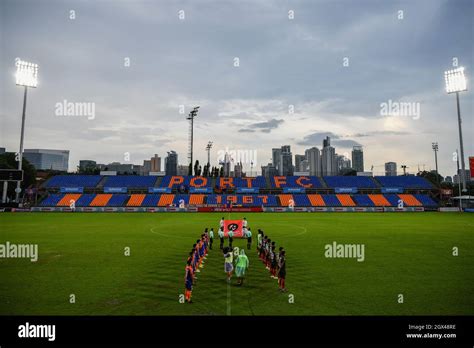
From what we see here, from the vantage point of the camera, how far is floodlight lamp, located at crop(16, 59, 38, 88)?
42438 mm

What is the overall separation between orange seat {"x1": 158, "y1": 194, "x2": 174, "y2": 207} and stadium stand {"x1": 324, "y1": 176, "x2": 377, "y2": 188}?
1587 inches

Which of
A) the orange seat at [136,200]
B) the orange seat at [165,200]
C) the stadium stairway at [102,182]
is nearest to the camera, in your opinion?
the orange seat at [136,200]

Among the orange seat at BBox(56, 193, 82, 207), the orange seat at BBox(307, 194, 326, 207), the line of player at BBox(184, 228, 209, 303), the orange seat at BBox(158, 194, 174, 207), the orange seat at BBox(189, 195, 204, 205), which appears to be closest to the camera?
the line of player at BBox(184, 228, 209, 303)

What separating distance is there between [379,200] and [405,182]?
13.3m

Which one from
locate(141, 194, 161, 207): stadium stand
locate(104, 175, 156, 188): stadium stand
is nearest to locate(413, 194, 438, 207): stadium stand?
locate(141, 194, 161, 207): stadium stand

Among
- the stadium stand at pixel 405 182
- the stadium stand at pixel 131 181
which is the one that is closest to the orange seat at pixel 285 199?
the stadium stand at pixel 405 182

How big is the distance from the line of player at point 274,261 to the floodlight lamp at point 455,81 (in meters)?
43.3

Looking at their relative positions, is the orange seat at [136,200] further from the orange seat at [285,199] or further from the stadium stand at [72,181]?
the orange seat at [285,199]

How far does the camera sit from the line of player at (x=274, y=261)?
1141 centimetres

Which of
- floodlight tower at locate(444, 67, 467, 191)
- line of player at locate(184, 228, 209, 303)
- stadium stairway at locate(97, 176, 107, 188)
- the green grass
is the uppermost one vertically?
floodlight tower at locate(444, 67, 467, 191)

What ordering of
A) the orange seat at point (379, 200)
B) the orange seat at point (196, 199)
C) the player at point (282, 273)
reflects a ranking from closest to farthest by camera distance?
the player at point (282, 273) → the orange seat at point (379, 200) → the orange seat at point (196, 199)

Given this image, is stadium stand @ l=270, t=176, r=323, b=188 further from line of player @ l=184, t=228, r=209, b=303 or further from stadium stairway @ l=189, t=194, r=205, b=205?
line of player @ l=184, t=228, r=209, b=303

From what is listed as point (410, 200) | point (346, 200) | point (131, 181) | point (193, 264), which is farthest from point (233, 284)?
point (131, 181)

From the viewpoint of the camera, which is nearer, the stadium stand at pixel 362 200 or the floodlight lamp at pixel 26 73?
the floodlight lamp at pixel 26 73
